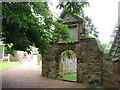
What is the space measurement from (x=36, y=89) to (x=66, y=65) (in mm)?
6859

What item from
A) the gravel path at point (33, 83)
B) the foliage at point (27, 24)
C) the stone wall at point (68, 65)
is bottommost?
the gravel path at point (33, 83)

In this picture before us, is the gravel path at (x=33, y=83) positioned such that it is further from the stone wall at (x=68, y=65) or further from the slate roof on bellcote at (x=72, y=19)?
the slate roof on bellcote at (x=72, y=19)

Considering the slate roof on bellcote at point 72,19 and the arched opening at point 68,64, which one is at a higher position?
the slate roof on bellcote at point 72,19

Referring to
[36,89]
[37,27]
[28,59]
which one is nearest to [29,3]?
[37,27]

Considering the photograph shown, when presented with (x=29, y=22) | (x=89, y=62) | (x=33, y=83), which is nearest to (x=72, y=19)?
(x=89, y=62)

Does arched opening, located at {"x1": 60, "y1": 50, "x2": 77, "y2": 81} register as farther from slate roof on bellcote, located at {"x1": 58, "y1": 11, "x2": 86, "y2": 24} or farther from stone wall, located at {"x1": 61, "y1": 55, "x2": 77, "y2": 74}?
slate roof on bellcote, located at {"x1": 58, "y1": 11, "x2": 86, "y2": 24}

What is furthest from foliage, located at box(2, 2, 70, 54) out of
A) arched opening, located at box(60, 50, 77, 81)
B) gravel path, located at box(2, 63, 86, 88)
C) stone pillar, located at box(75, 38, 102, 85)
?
arched opening, located at box(60, 50, 77, 81)

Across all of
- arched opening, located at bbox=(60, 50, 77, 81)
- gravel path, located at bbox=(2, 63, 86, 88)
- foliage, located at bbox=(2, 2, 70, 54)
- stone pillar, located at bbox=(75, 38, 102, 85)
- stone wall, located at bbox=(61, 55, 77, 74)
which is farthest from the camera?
stone wall, located at bbox=(61, 55, 77, 74)

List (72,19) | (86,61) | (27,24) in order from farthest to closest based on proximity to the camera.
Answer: (72,19) → (86,61) → (27,24)

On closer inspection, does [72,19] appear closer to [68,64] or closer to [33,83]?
[33,83]

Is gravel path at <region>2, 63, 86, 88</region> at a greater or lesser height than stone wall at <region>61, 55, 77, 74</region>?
lesser

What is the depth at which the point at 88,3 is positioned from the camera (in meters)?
4.08

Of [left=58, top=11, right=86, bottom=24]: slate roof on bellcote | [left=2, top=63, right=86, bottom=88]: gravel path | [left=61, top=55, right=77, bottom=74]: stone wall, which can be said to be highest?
[left=58, top=11, right=86, bottom=24]: slate roof on bellcote

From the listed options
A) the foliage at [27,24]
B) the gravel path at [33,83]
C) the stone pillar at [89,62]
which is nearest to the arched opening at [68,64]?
the gravel path at [33,83]
